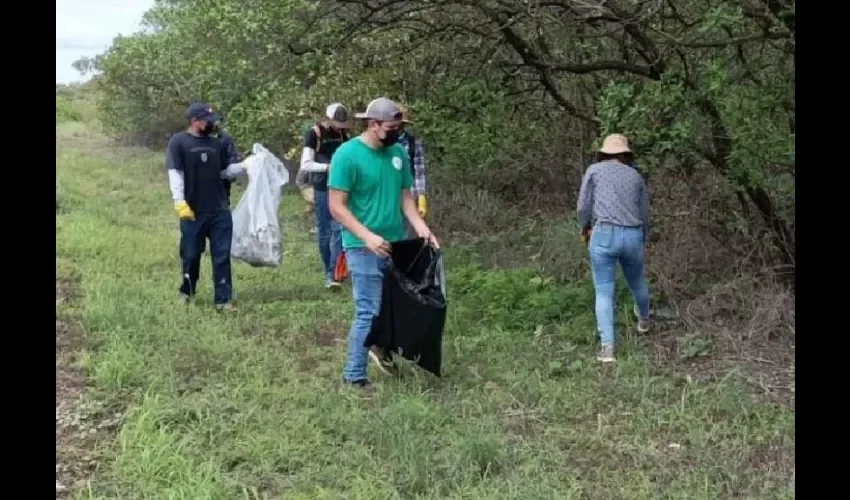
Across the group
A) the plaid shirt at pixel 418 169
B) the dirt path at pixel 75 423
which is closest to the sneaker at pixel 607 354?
the plaid shirt at pixel 418 169

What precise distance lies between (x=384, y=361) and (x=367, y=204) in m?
1.01

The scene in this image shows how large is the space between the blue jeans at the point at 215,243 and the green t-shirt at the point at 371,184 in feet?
7.74

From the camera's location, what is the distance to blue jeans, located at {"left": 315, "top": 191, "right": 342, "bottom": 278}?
8.11 meters

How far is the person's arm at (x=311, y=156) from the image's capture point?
25.9 feet

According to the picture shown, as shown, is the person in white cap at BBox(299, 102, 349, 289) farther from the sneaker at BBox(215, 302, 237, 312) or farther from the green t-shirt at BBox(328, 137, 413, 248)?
the green t-shirt at BBox(328, 137, 413, 248)

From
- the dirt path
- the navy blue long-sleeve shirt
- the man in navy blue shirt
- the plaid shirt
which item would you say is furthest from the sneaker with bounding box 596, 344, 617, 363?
the navy blue long-sleeve shirt

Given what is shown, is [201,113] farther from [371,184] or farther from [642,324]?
[642,324]

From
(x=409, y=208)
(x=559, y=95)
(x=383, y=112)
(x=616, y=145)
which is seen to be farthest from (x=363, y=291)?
(x=559, y=95)

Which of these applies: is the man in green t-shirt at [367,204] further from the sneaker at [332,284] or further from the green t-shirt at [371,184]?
the sneaker at [332,284]

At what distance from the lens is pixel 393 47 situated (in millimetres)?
8180

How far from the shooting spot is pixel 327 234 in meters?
8.39
